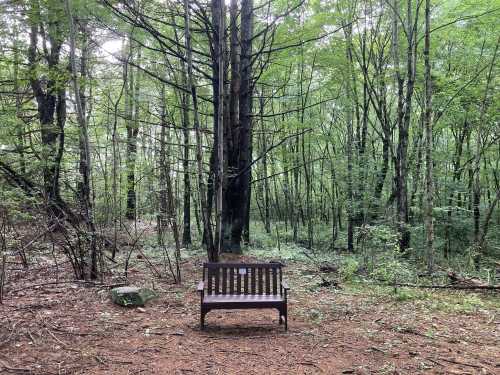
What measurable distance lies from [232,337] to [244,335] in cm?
17

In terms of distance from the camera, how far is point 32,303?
5.13 m

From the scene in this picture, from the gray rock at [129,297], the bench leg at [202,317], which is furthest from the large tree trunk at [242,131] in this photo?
the bench leg at [202,317]

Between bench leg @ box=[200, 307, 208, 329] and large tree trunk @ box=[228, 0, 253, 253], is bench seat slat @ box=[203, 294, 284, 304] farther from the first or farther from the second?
large tree trunk @ box=[228, 0, 253, 253]

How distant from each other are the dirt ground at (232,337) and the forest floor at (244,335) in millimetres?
12

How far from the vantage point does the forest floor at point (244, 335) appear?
3.64 metres

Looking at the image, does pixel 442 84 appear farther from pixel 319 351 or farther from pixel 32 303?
pixel 32 303

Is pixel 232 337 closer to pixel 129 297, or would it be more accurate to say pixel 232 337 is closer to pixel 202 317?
pixel 202 317

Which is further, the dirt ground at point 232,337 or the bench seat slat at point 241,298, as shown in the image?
the bench seat slat at point 241,298

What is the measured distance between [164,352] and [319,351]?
1.68 meters

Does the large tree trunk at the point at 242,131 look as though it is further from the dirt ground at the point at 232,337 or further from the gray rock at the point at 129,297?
the gray rock at the point at 129,297

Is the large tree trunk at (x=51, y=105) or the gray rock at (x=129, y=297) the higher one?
the large tree trunk at (x=51, y=105)

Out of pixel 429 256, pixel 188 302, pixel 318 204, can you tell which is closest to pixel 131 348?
pixel 188 302

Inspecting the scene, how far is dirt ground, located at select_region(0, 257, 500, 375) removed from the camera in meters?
3.63

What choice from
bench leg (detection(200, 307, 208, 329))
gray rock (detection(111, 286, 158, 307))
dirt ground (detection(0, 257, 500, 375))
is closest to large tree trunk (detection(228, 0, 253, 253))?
dirt ground (detection(0, 257, 500, 375))
